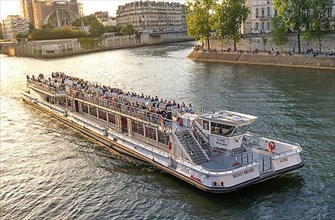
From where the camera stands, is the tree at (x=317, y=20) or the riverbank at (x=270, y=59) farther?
the tree at (x=317, y=20)

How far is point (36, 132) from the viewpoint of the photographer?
45.7 metres

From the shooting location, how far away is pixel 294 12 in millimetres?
81500

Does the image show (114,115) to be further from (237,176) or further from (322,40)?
(322,40)

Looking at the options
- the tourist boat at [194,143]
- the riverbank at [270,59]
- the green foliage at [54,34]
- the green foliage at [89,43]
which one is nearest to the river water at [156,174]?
the tourist boat at [194,143]

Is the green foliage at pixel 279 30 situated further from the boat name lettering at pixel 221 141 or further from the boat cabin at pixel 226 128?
the boat name lettering at pixel 221 141

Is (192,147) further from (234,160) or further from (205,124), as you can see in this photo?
(234,160)

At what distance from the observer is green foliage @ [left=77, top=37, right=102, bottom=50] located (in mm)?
171000

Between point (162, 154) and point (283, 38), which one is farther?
point (283, 38)

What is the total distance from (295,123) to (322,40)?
49.1 m

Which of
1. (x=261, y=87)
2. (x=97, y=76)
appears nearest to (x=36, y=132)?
(x=261, y=87)

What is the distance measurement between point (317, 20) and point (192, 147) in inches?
2328

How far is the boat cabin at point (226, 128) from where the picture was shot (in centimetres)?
2845

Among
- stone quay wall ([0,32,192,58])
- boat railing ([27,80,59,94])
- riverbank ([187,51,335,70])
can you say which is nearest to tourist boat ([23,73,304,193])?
boat railing ([27,80,59,94])

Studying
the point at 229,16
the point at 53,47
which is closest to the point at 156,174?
the point at 229,16
